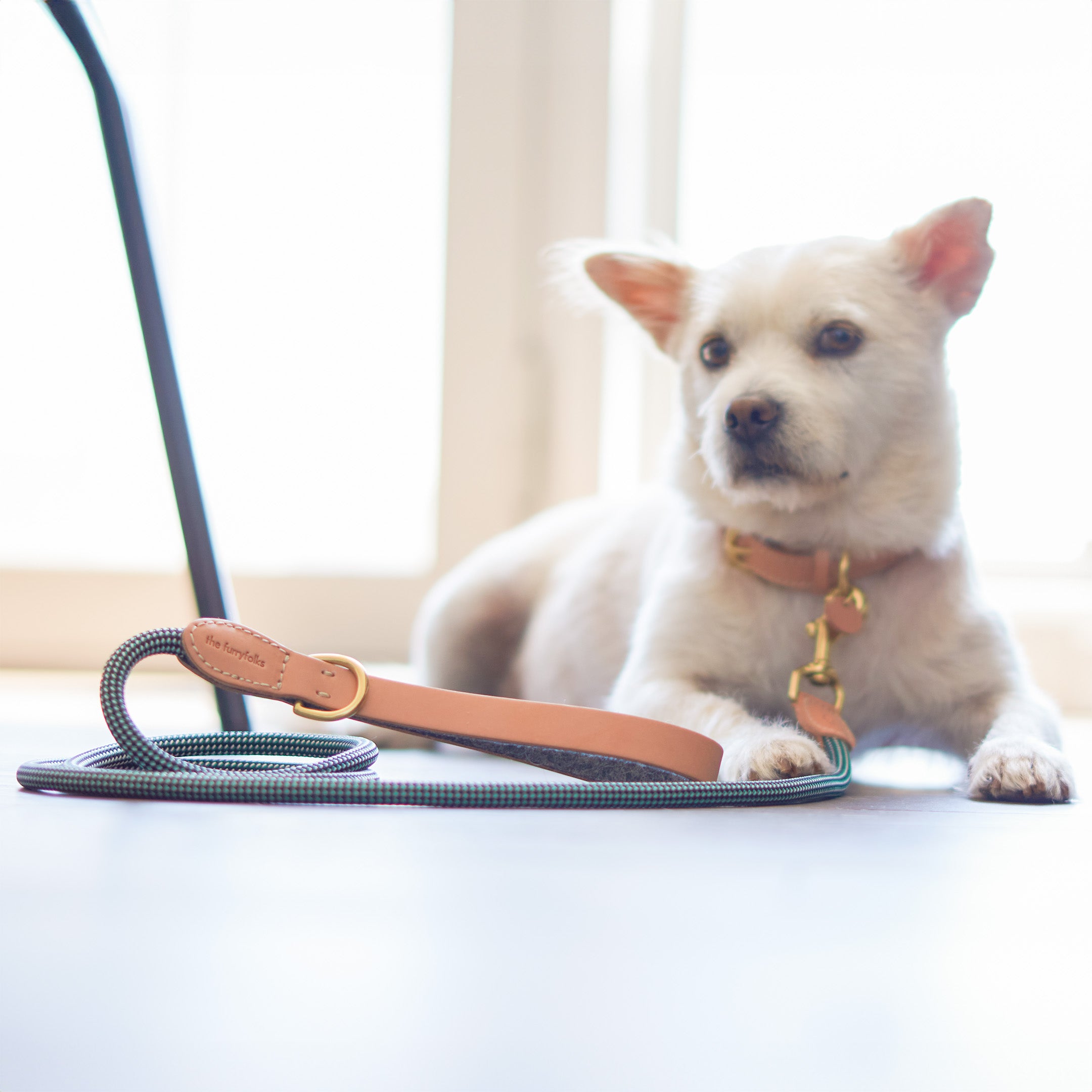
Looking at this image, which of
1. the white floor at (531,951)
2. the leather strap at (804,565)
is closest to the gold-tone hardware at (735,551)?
the leather strap at (804,565)

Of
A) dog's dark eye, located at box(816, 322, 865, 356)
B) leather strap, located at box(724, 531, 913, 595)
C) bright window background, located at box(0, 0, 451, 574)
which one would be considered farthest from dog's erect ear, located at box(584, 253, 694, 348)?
bright window background, located at box(0, 0, 451, 574)

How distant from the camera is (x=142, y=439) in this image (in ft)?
7.63

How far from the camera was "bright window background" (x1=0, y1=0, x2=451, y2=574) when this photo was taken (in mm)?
2289

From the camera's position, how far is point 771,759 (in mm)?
956

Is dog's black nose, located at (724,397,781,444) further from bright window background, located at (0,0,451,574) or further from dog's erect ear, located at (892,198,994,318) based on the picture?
bright window background, located at (0,0,451,574)

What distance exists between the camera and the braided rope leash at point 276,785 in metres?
0.79

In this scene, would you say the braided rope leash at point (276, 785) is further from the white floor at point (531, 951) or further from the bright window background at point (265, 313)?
the bright window background at point (265, 313)

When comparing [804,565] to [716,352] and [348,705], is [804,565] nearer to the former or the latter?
[716,352]

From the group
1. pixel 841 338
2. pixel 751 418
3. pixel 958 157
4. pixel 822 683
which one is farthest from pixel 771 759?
pixel 958 157

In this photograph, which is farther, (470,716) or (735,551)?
(735,551)

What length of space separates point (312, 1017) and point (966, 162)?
7.45 feet

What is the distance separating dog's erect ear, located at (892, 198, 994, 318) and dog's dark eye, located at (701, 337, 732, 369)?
0.25m

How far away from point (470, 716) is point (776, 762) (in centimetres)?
31

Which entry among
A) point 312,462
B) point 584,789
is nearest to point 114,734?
point 584,789
